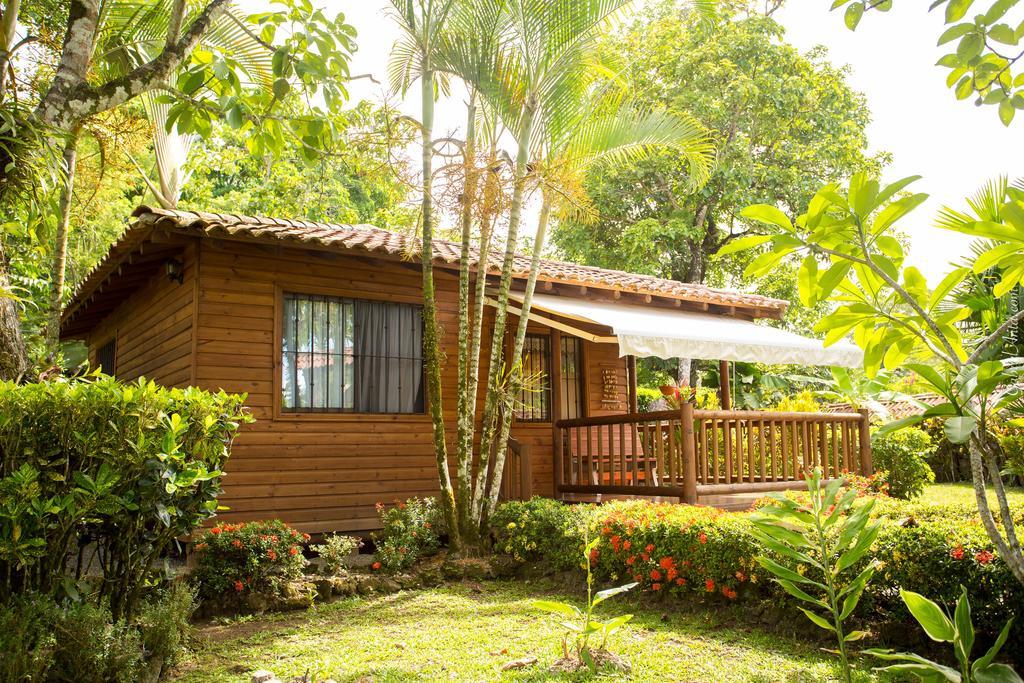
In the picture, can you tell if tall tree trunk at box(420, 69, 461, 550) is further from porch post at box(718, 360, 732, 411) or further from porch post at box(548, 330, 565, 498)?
porch post at box(718, 360, 732, 411)

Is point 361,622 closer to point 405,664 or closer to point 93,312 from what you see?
point 405,664

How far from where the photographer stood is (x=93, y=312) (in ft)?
40.8

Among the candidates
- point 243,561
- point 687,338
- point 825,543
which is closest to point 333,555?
point 243,561

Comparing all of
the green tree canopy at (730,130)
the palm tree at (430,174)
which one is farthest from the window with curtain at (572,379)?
the green tree canopy at (730,130)

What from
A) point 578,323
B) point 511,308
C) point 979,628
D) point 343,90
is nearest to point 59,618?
point 343,90

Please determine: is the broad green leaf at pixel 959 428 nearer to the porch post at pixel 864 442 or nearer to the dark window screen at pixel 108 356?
the porch post at pixel 864 442

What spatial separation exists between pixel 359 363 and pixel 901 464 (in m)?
8.78

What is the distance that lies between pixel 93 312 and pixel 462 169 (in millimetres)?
8140

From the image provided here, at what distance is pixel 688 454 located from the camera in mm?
8031

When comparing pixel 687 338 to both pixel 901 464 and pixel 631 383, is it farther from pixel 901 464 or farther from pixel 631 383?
pixel 901 464

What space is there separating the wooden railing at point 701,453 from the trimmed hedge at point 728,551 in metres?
1.29

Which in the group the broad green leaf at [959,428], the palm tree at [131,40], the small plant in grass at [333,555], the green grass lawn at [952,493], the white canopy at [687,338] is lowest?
the green grass lawn at [952,493]

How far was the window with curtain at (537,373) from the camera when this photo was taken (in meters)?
10.6

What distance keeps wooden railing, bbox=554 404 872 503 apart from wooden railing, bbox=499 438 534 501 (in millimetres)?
805
